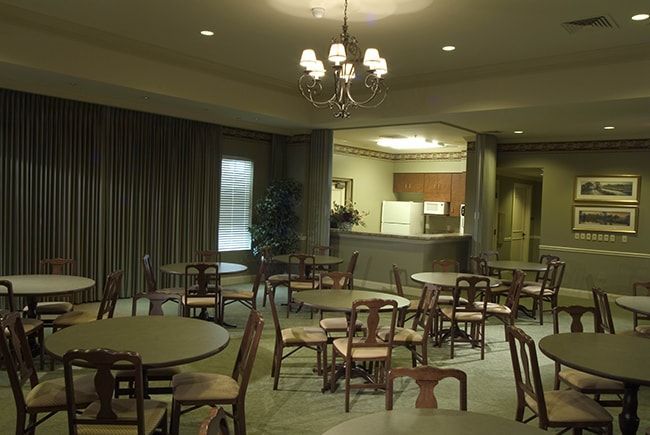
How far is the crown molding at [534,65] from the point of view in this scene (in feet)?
18.1

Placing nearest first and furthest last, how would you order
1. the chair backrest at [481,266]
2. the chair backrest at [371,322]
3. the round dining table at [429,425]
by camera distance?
the round dining table at [429,425]
the chair backrest at [371,322]
the chair backrest at [481,266]

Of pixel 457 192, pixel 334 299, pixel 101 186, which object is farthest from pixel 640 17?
pixel 457 192

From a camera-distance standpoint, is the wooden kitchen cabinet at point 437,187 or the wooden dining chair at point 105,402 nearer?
the wooden dining chair at point 105,402

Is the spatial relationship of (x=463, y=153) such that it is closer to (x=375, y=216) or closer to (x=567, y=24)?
(x=375, y=216)

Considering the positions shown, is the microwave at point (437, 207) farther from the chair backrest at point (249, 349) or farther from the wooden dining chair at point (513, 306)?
the chair backrest at point (249, 349)

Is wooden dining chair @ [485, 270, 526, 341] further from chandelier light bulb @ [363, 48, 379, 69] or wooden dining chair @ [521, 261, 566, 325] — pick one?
chandelier light bulb @ [363, 48, 379, 69]

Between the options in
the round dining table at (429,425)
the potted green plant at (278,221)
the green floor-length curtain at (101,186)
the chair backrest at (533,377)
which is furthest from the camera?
the potted green plant at (278,221)

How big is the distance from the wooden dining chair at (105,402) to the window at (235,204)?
6.50m

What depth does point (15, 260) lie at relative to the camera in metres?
6.38

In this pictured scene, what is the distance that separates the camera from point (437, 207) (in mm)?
11703

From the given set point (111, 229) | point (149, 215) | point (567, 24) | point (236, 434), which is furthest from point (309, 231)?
point (236, 434)

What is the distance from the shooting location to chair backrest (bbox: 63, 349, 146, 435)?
93.0 inches

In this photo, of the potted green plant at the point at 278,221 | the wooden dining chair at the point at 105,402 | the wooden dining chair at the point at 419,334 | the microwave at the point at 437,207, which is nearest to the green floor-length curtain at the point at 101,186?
the potted green plant at the point at 278,221

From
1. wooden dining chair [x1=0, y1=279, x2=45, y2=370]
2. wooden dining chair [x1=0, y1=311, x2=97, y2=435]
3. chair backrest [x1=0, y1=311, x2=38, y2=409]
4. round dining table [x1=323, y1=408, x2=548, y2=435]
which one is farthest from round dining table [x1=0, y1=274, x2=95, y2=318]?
round dining table [x1=323, y1=408, x2=548, y2=435]
